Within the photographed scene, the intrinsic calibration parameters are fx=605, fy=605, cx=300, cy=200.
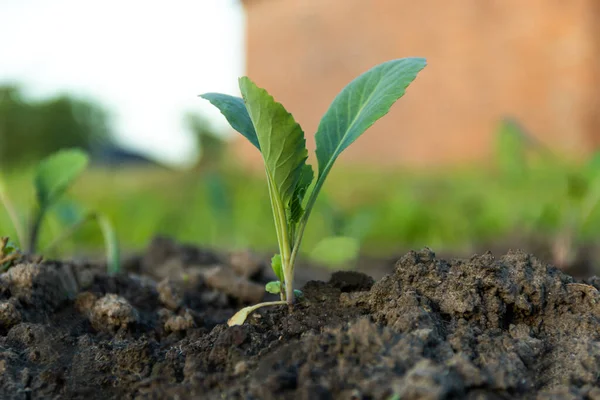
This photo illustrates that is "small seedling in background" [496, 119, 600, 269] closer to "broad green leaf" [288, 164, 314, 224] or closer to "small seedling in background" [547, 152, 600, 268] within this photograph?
"small seedling in background" [547, 152, 600, 268]

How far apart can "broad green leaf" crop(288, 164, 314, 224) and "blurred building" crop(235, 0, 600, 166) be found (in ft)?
24.4

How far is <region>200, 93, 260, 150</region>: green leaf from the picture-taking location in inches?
43.0

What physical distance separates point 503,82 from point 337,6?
3.31m

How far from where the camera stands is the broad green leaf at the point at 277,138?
1016mm

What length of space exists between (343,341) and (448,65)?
355 inches

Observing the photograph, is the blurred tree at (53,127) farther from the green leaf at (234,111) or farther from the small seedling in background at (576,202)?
the green leaf at (234,111)

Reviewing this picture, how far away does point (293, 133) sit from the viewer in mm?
1063

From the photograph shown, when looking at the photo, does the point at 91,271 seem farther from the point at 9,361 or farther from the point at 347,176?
the point at 347,176

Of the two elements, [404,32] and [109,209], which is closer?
[109,209]

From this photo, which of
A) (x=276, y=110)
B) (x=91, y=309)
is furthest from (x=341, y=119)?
(x=91, y=309)

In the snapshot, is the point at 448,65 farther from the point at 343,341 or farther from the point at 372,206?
the point at 343,341

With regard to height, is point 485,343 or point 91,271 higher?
point 485,343

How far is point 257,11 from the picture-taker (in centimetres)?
1171

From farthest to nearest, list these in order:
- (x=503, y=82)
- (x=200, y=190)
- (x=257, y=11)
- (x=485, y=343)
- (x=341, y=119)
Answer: (x=257, y=11)
(x=503, y=82)
(x=200, y=190)
(x=341, y=119)
(x=485, y=343)
